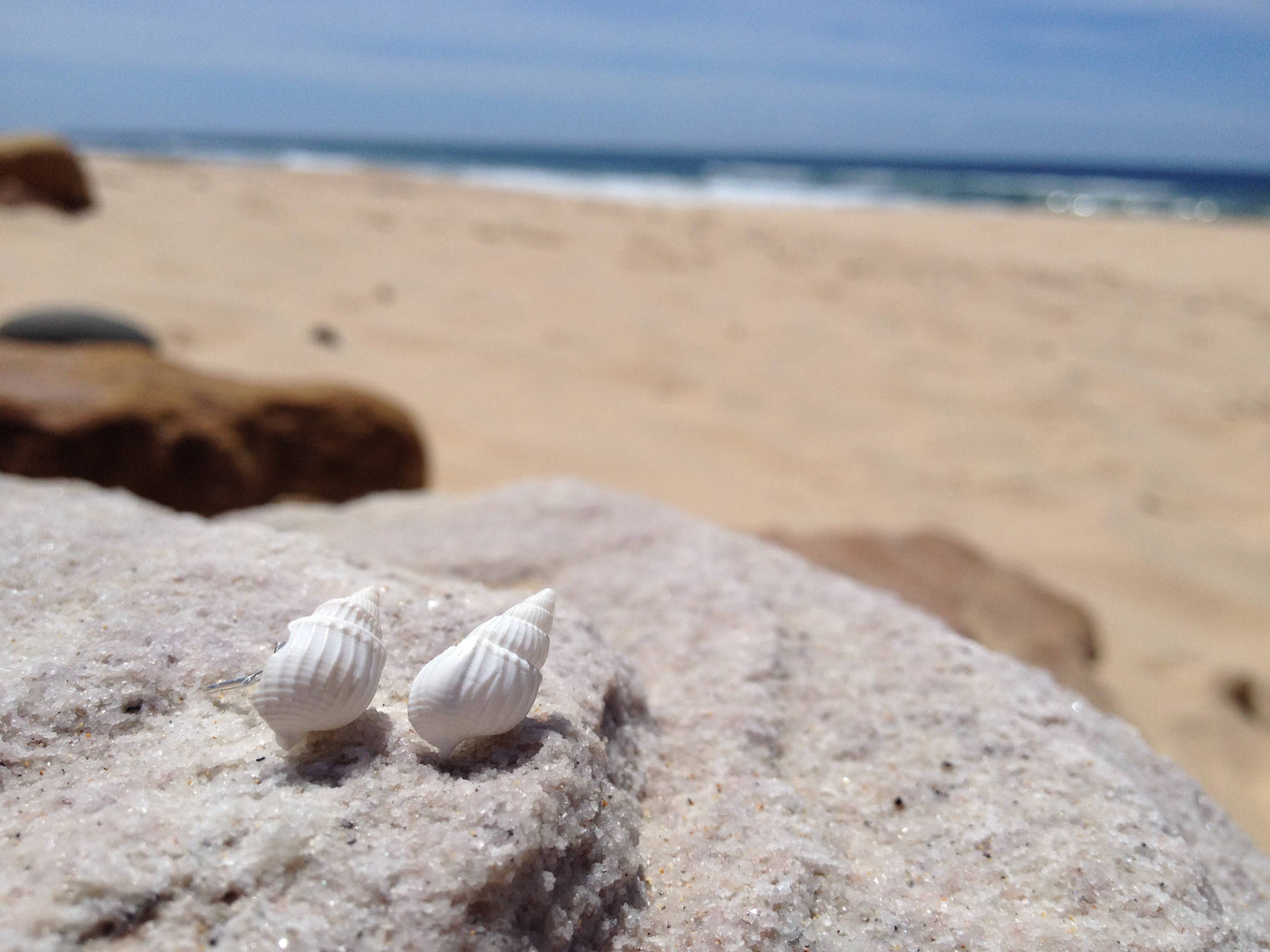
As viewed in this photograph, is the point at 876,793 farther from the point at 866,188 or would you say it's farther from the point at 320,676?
the point at 866,188

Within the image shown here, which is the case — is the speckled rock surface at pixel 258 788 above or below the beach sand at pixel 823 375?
above

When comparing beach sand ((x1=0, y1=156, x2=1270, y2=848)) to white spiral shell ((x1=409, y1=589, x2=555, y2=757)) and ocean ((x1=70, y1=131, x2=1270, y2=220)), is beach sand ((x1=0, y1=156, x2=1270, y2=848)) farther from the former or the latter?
ocean ((x1=70, y1=131, x2=1270, y2=220))

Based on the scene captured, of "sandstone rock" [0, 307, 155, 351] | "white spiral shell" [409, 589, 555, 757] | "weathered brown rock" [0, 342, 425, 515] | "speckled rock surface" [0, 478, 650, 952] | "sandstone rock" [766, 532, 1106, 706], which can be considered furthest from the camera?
"sandstone rock" [0, 307, 155, 351]

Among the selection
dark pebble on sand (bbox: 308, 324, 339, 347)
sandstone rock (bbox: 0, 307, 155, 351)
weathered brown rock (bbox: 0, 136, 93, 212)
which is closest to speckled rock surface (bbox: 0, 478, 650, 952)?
sandstone rock (bbox: 0, 307, 155, 351)

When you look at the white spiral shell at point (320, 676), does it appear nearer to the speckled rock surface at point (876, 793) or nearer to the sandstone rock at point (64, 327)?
the speckled rock surface at point (876, 793)

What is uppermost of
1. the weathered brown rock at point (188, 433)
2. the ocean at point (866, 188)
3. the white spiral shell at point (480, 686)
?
the white spiral shell at point (480, 686)

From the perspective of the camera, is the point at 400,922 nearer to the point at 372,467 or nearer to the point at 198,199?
the point at 372,467

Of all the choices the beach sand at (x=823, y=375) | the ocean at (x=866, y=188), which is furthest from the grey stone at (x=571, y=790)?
the ocean at (x=866, y=188)

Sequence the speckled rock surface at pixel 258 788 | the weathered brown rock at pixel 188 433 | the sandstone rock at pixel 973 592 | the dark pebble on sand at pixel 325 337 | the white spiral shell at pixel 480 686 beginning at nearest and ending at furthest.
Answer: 1. the speckled rock surface at pixel 258 788
2. the white spiral shell at pixel 480 686
3. the sandstone rock at pixel 973 592
4. the weathered brown rock at pixel 188 433
5. the dark pebble on sand at pixel 325 337
